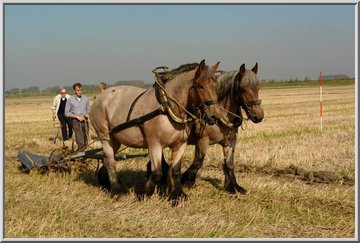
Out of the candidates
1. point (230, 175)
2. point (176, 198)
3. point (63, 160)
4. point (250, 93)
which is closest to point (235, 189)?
point (230, 175)

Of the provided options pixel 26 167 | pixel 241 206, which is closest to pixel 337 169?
pixel 241 206

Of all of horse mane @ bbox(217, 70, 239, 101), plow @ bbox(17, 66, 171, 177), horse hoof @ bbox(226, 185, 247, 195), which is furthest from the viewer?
plow @ bbox(17, 66, 171, 177)

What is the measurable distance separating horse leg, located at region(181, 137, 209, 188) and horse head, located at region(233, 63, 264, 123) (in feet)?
3.25

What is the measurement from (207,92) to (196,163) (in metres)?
1.80

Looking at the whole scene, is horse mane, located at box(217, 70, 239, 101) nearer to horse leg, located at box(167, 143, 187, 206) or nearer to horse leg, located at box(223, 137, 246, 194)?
horse leg, located at box(223, 137, 246, 194)

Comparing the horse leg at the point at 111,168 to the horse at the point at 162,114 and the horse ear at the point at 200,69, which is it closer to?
the horse at the point at 162,114

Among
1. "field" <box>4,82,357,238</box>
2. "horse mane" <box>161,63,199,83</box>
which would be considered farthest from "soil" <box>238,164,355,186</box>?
"horse mane" <box>161,63,199,83</box>

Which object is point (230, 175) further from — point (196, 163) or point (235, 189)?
point (196, 163)

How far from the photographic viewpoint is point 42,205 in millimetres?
6715

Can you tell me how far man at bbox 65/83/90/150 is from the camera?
414 inches

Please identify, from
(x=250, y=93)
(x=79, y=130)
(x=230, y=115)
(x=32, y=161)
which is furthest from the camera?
(x=79, y=130)

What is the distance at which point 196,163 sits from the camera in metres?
7.68

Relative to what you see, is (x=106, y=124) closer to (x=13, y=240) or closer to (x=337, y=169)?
(x=13, y=240)

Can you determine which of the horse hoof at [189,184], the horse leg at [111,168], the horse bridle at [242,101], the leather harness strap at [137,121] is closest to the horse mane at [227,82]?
the horse bridle at [242,101]
